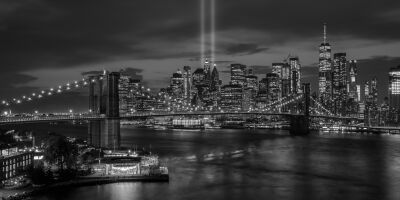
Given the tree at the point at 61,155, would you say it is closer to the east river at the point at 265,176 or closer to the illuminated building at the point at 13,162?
the illuminated building at the point at 13,162

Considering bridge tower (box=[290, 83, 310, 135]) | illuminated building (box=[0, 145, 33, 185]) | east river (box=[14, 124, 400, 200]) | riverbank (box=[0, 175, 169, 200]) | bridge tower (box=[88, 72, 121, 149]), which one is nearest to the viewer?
riverbank (box=[0, 175, 169, 200])

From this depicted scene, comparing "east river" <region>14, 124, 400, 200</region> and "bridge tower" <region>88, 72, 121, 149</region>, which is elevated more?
"bridge tower" <region>88, 72, 121, 149</region>

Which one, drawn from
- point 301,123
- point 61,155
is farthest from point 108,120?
point 301,123

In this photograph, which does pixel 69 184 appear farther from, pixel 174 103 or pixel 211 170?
pixel 174 103

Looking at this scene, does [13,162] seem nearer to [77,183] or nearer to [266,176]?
→ [77,183]

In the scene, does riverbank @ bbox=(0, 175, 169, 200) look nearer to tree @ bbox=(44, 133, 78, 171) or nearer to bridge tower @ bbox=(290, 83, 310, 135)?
tree @ bbox=(44, 133, 78, 171)

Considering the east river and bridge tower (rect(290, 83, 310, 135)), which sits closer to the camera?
the east river

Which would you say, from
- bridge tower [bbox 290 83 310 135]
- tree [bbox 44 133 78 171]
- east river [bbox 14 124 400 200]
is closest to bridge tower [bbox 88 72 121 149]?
east river [bbox 14 124 400 200]

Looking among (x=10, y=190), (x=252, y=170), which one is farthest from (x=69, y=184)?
(x=252, y=170)
